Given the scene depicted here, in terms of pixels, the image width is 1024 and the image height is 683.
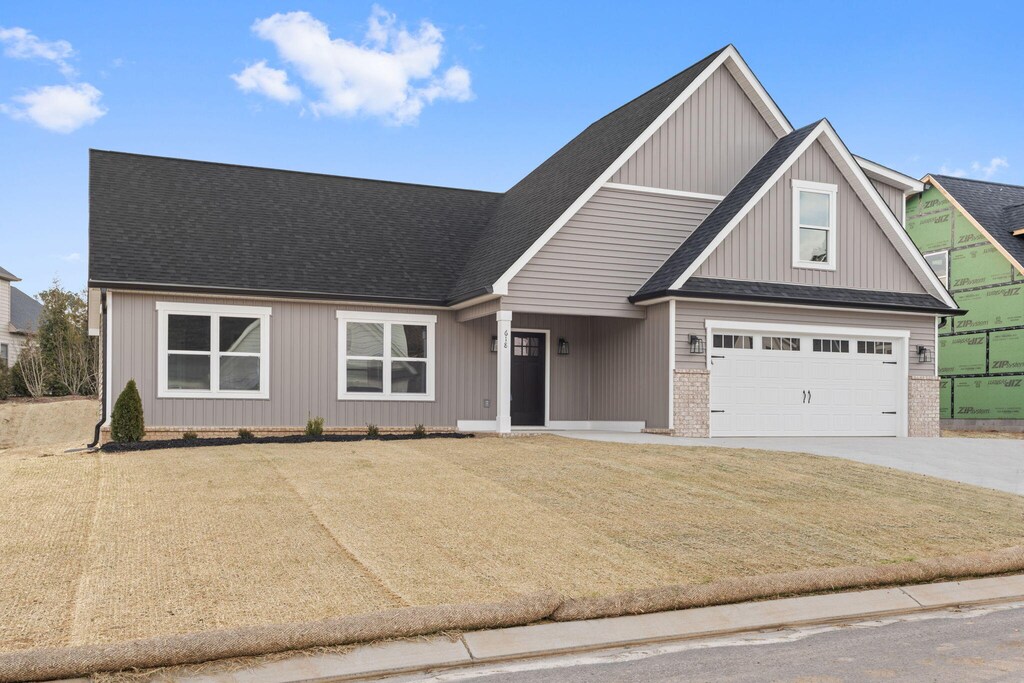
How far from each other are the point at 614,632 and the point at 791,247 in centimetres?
1370

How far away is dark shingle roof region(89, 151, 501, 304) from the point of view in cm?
1714

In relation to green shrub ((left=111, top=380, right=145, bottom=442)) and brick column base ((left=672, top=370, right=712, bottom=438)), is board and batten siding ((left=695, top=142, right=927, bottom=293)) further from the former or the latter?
green shrub ((left=111, top=380, right=145, bottom=442))

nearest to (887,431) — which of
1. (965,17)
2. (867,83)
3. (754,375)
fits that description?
(754,375)

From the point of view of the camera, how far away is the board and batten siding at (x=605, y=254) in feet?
55.8

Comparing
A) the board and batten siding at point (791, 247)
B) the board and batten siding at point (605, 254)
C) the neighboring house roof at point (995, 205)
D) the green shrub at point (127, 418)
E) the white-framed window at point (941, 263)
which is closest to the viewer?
Result: the green shrub at point (127, 418)

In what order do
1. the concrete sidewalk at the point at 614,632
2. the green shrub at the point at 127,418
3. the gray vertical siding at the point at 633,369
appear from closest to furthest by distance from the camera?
the concrete sidewalk at the point at 614,632, the green shrub at the point at 127,418, the gray vertical siding at the point at 633,369

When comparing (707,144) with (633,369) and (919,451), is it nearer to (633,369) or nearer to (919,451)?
(633,369)

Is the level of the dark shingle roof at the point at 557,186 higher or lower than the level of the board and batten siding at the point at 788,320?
higher

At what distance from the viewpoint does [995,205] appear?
27078 mm

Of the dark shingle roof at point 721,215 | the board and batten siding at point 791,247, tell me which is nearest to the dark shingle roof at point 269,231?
the dark shingle roof at point 721,215

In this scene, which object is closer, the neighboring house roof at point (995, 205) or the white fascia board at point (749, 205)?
the white fascia board at point (749, 205)

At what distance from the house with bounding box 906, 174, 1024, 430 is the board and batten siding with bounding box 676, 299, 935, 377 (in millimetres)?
7525

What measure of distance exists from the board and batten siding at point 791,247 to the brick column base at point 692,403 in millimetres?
1994

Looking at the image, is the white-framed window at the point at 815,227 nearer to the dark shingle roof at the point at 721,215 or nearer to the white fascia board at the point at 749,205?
the white fascia board at the point at 749,205
